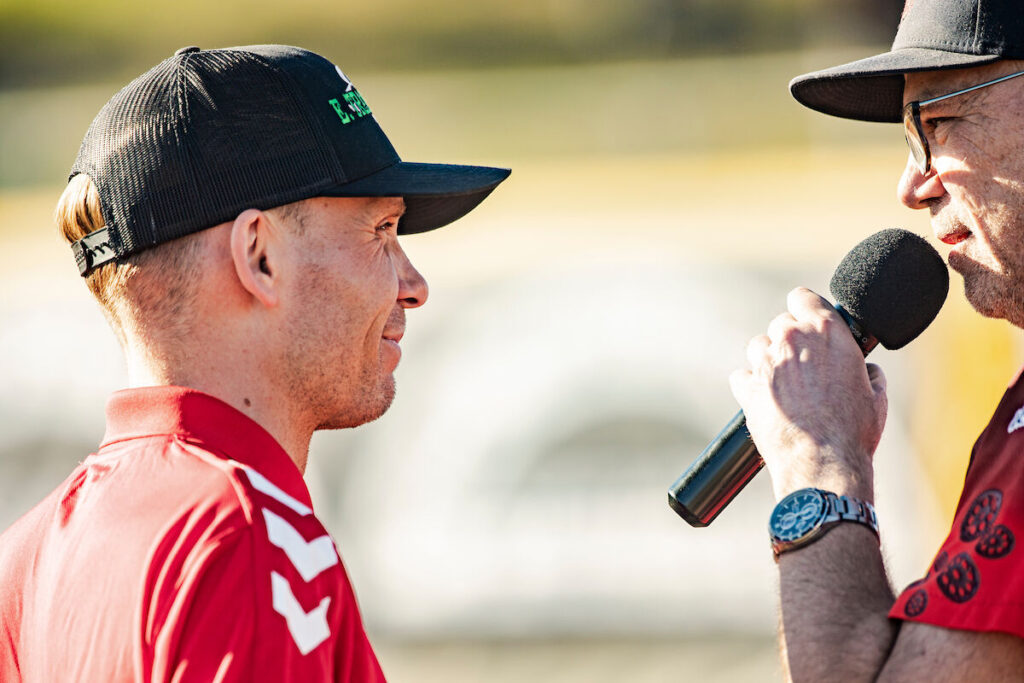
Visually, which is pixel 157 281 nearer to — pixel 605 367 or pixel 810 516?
pixel 810 516

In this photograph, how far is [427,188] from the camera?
5.75 ft

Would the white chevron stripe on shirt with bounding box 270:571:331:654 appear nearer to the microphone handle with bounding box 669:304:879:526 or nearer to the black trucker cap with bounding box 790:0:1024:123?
the microphone handle with bounding box 669:304:879:526

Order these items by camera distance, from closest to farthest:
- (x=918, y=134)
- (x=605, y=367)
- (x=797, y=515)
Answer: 1. (x=797, y=515)
2. (x=918, y=134)
3. (x=605, y=367)

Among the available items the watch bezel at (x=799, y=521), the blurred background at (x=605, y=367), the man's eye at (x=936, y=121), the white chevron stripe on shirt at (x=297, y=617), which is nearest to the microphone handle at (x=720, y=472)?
the watch bezel at (x=799, y=521)

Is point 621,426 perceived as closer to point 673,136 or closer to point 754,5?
point 673,136

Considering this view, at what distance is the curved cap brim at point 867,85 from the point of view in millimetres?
1917

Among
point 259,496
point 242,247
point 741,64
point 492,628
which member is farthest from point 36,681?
point 741,64

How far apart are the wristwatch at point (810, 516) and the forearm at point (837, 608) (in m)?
0.01

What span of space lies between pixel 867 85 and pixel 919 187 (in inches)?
12.4

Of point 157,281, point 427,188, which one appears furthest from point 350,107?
point 157,281

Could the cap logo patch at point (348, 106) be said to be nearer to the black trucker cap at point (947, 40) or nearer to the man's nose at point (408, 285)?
the man's nose at point (408, 285)

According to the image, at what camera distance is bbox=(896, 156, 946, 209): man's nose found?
6.57ft

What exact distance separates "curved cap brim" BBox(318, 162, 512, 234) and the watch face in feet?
2.29

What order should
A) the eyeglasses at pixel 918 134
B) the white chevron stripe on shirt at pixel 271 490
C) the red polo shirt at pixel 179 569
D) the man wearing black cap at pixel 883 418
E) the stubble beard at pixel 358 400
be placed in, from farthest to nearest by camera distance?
the eyeglasses at pixel 918 134 < the stubble beard at pixel 358 400 < the man wearing black cap at pixel 883 418 < the white chevron stripe on shirt at pixel 271 490 < the red polo shirt at pixel 179 569
